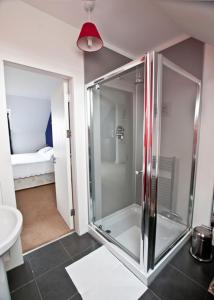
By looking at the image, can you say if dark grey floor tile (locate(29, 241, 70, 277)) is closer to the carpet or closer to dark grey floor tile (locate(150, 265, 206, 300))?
the carpet

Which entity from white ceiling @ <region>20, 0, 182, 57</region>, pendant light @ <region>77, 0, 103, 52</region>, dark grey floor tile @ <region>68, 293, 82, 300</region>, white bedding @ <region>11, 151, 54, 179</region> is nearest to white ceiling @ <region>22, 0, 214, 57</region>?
white ceiling @ <region>20, 0, 182, 57</region>

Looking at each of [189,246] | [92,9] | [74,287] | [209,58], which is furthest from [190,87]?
[74,287]

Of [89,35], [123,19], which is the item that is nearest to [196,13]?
[89,35]

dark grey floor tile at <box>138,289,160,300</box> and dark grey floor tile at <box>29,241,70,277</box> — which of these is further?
dark grey floor tile at <box>29,241,70,277</box>

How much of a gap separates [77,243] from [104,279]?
584 mm

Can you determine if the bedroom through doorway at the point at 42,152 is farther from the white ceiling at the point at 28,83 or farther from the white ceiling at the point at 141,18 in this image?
the white ceiling at the point at 141,18

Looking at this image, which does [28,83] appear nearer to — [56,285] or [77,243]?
[77,243]

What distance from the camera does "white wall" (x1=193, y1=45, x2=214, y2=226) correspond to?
65.7 inches

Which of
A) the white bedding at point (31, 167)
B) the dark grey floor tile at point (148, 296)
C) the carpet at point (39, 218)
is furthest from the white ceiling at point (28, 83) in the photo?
the dark grey floor tile at point (148, 296)

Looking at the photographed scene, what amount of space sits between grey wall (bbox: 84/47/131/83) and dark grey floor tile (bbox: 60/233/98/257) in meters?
2.04

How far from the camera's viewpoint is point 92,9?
1.37 meters

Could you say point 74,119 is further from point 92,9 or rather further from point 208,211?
point 208,211

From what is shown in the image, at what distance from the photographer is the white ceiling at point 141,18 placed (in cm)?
103

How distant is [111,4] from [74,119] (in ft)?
3.88
